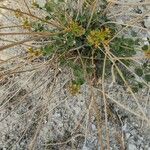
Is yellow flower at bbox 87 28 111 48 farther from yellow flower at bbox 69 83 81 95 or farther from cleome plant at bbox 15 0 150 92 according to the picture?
yellow flower at bbox 69 83 81 95

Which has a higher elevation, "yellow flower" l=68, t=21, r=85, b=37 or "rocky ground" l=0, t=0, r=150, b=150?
"yellow flower" l=68, t=21, r=85, b=37

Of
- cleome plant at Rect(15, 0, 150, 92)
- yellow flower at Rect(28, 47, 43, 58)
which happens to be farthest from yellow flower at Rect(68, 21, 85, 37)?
yellow flower at Rect(28, 47, 43, 58)

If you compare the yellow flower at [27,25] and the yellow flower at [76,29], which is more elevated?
the yellow flower at [76,29]

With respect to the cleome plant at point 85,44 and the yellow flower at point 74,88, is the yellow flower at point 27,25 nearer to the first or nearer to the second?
the cleome plant at point 85,44

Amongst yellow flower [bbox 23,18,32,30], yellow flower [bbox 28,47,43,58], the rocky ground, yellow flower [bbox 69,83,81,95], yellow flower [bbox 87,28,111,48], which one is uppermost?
yellow flower [bbox 87,28,111,48]

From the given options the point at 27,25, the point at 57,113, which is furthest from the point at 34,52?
the point at 57,113

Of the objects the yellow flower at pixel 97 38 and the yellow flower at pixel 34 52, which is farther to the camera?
the yellow flower at pixel 34 52

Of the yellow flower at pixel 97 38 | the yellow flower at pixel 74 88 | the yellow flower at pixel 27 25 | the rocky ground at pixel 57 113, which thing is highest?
the yellow flower at pixel 97 38

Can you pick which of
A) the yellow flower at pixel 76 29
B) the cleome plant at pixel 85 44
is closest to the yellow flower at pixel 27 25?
the cleome plant at pixel 85 44
